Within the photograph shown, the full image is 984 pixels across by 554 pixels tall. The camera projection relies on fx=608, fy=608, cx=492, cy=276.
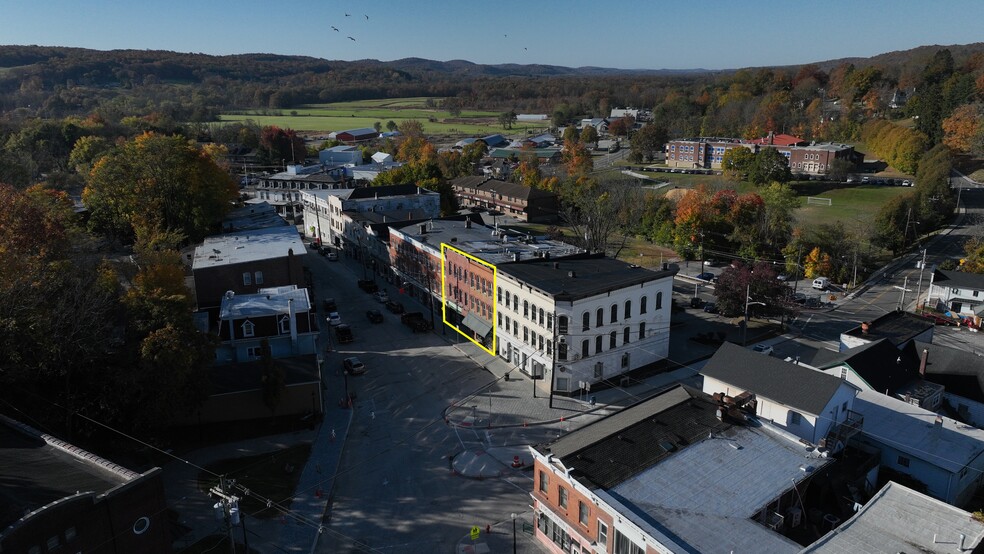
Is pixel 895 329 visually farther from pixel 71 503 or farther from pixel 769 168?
pixel 769 168

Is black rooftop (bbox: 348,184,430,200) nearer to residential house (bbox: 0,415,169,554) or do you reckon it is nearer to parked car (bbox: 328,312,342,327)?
parked car (bbox: 328,312,342,327)

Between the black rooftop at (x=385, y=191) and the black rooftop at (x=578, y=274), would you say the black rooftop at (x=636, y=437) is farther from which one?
the black rooftop at (x=385, y=191)

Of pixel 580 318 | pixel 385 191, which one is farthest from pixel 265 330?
pixel 385 191

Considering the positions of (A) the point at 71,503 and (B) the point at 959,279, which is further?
(B) the point at 959,279

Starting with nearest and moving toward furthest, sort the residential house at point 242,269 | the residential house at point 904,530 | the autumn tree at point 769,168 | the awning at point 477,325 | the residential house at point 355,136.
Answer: the residential house at point 904,530, the awning at point 477,325, the residential house at point 242,269, the autumn tree at point 769,168, the residential house at point 355,136

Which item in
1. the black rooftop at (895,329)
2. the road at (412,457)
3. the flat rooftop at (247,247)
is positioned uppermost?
the flat rooftop at (247,247)

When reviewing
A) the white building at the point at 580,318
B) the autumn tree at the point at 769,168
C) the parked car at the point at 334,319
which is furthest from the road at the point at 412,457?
the autumn tree at the point at 769,168
